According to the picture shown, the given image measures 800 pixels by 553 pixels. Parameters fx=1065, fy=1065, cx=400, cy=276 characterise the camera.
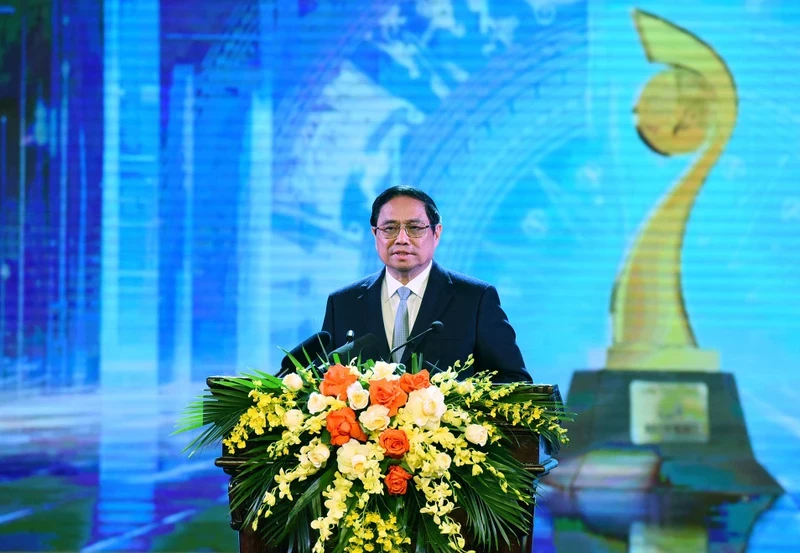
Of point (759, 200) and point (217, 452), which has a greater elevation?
point (759, 200)

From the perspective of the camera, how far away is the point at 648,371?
189 inches

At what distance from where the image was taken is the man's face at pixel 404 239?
274 cm

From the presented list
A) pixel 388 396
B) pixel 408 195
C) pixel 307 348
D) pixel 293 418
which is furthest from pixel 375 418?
pixel 408 195

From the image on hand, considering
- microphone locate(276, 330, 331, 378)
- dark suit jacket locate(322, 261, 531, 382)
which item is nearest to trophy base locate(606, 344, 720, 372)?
dark suit jacket locate(322, 261, 531, 382)

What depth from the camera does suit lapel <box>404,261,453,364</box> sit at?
8.93 ft

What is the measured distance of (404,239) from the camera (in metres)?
2.74

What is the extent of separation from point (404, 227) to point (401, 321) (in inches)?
9.7

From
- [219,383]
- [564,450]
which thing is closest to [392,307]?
[219,383]

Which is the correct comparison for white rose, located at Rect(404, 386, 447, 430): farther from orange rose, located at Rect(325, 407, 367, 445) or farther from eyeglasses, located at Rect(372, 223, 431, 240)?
eyeglasses, located at Rect(372, 223, 431, 240)

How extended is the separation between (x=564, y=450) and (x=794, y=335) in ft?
3.79

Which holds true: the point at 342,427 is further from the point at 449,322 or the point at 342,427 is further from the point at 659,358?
the point at 659,358

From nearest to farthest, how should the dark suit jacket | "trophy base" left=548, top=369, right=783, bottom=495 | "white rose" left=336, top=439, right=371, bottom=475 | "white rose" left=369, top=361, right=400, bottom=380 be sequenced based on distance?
1. "white rose" left=336, top=439, right=371, bottom=475
2. "white rose" left=369, top=361, right=400, bottom=380
3. the dark suit jacket
4. "trophy base" left=548, top=369, right=783, bottom=495

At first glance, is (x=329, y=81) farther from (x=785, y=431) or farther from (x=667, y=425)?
(x=785, y=431)

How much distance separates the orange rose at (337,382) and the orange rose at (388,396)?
48 millimetres
